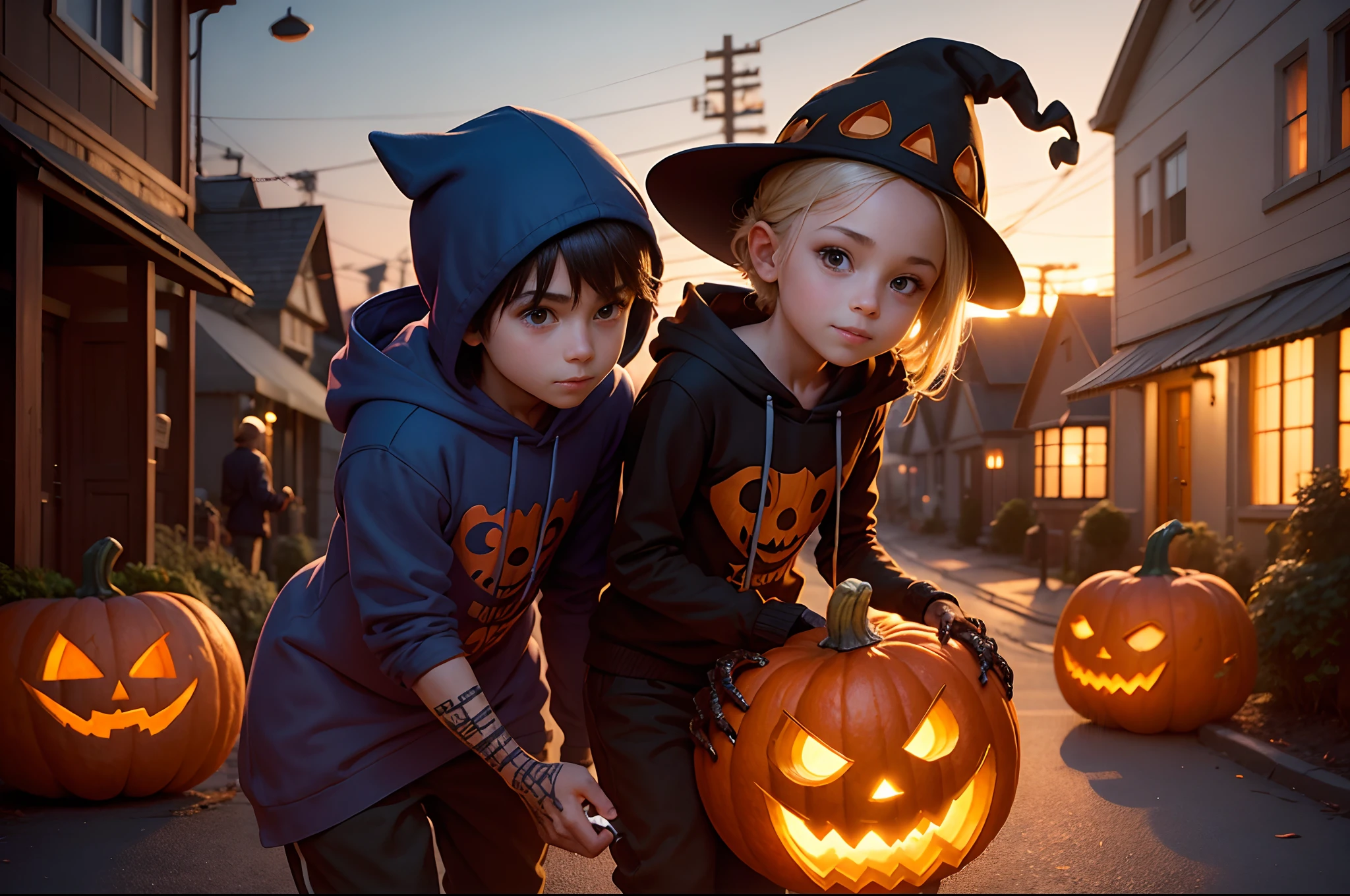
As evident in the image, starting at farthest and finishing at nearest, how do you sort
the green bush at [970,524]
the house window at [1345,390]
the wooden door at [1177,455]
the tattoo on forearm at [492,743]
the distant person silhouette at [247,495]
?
the green bush at [970,524]
the distant person silhouette at [247,495]
the wooden door at [1177,455]
the house window at [1345,390]
the tattoo on forearm at [492,743]

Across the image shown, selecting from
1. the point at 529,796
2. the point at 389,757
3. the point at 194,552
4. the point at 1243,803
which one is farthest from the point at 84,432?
the point at 1243,803

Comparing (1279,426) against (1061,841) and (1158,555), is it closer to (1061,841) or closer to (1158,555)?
(1158,555)

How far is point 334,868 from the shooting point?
1733 mm

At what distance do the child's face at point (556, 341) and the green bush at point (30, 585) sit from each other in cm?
308

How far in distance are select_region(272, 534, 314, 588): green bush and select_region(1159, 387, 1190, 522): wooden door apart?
8334 mm

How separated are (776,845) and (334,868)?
0.81 meters

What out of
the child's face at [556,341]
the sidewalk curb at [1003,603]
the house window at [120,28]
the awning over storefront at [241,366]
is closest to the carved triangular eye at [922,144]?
the child's face at [556,341]

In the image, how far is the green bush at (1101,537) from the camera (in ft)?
17.8

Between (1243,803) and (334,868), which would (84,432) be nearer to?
(334,868)

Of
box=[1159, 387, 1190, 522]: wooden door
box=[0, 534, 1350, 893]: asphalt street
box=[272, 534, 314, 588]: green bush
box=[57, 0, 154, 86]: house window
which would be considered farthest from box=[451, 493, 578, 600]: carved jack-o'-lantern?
box=[272, 534, 314, 588]: green bush

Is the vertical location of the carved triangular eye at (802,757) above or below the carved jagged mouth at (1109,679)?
above

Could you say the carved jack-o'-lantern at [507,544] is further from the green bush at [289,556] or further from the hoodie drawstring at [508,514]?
the green bush at [289,556]

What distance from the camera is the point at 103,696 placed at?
3410 mm

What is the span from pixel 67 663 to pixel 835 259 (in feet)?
10.7
